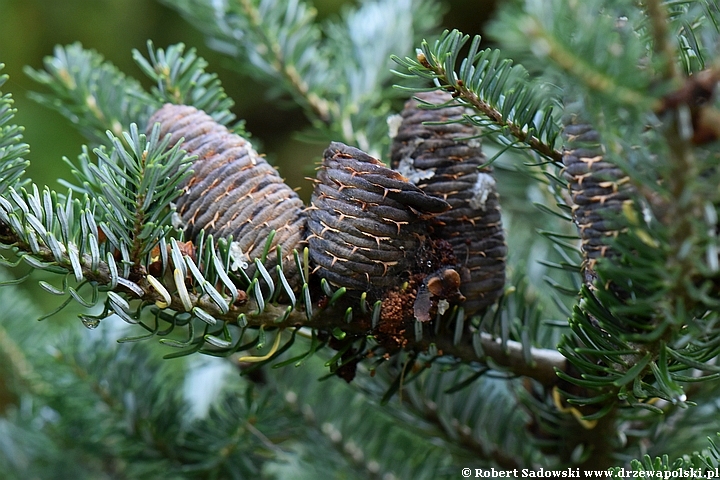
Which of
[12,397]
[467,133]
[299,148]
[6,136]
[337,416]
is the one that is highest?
[299,148]

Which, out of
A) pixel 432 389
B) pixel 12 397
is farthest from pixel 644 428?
pixel 12 397

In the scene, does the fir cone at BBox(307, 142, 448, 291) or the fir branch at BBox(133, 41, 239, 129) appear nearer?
the fir cone at BBox(307, 142, 448, 291)

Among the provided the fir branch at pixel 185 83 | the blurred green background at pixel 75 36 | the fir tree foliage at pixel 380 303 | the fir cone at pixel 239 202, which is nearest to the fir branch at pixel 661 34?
the fir tree foliage at pixel 380 303

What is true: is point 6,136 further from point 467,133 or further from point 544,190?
point 544,190

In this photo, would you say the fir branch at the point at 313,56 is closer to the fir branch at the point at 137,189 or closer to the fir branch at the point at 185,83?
the fir branch at the point at 185,83

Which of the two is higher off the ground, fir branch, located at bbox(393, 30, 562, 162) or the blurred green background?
the blurred green background

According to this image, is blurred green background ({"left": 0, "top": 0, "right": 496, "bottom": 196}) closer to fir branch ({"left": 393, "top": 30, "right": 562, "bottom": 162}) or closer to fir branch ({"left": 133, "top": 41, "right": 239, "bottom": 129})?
fir branch ({"left": 133, "top": 41, "right": 239, "bottom": 129})

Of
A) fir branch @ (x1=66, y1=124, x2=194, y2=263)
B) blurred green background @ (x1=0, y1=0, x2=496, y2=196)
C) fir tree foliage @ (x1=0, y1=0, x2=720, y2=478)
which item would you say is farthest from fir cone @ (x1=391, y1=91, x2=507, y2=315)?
blurred green background @ (x1=0, y1=0, x2=496, y2=196)
